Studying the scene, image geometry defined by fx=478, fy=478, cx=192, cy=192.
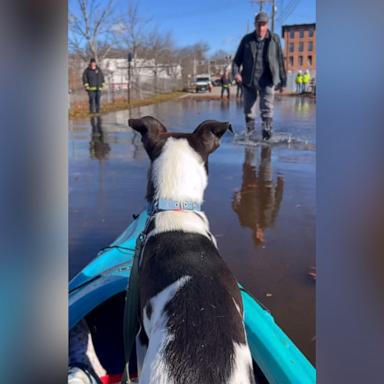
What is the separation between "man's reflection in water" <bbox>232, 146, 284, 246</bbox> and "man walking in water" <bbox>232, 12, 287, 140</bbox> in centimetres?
223

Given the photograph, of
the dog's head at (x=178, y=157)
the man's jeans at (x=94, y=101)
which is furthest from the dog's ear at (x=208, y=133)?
the man's jeans at (x=94, y=101)

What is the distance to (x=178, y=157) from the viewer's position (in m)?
3.07

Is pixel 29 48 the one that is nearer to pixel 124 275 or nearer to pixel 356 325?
pixel 356 325

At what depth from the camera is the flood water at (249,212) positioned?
3805 millimetres

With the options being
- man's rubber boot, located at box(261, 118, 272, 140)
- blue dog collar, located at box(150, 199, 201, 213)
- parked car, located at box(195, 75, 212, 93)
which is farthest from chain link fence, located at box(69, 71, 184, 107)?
blue dog collar, located at box(150, 199, 201, 213)

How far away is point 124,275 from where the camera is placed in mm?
2922

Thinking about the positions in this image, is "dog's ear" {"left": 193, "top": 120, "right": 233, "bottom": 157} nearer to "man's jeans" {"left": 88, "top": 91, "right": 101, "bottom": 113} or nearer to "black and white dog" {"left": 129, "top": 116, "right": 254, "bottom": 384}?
"black and white dog" {"left": 129, "top": 116, "right": 254, "bottom": 384}

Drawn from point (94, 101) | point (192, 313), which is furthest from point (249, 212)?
point (94, 101)

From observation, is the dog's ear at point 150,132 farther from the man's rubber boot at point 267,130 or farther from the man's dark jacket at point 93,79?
the man's dark jacket at point 93,79

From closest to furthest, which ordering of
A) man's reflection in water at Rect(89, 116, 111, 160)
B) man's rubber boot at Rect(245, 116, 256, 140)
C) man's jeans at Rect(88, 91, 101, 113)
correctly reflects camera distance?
man's reflection in water at Rect(89, 116, 111, 160) < man's rubber boot at Rect(245, 116, 256, 140) < man's jeans at Rect(88, 91, 101, 113)

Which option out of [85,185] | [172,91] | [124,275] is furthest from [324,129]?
[172,91]

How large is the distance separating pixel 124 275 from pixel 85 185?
455cm

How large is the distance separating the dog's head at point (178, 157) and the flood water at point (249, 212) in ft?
3.92

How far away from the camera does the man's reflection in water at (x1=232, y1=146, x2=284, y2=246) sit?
5.33 meters
